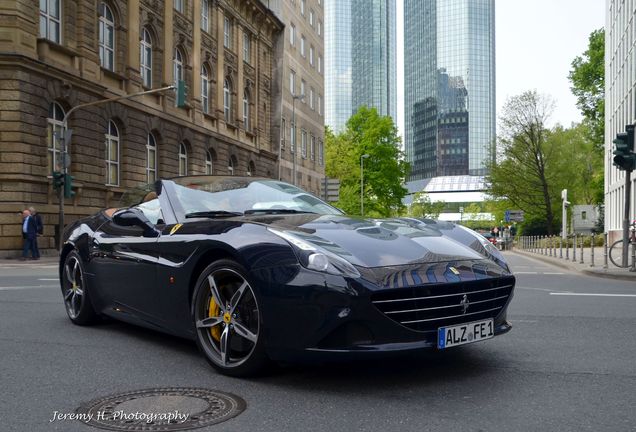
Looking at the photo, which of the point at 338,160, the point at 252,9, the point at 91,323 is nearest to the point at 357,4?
the point at 338,160

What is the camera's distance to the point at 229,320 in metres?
4.14

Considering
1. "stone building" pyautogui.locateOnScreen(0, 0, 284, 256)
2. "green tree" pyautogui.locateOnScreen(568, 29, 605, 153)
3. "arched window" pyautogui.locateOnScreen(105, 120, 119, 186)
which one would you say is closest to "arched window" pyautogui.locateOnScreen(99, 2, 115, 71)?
"stone building" pyautogui.locateOnScreen(0, 0, 284, 256)

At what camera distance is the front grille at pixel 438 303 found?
3.67m

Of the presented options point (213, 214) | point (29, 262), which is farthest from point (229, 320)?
point (29, 262)

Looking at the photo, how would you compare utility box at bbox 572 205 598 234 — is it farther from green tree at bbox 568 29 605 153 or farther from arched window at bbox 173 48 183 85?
arched window at bbox 173 48 183 85

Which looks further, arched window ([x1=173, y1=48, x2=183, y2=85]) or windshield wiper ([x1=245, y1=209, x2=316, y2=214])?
arched window ([x1=173, y1=48, x2=183, y2=85])

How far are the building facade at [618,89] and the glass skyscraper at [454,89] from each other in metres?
118

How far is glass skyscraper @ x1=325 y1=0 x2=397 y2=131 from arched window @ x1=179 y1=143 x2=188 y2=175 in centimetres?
13002

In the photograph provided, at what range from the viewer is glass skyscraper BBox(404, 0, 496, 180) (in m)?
167

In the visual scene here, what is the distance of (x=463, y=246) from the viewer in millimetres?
4434

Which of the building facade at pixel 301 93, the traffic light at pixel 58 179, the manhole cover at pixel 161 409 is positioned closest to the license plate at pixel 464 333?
the manhole cover at pixel 161 409

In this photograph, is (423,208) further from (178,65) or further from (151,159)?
(151,159)

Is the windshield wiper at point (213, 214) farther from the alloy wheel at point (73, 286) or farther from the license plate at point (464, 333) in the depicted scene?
the alloy wheel at point (73, 286)

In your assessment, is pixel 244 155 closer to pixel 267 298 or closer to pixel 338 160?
pixel 338 160
